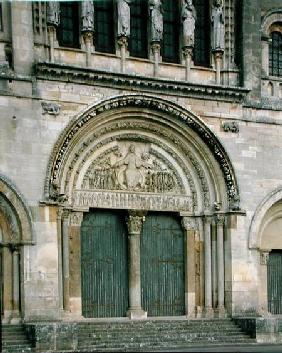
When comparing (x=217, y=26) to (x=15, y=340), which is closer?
(x=15, y=340)

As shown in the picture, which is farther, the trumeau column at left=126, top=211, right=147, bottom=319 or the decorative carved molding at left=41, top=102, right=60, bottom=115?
the trumeau column at left=126, top=211, right=147, bottom=319

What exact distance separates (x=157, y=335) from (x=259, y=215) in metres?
5.56

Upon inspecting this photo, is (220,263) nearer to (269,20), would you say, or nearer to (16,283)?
(16,283)

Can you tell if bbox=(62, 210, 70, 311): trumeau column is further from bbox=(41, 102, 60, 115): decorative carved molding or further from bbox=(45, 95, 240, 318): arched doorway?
bbox=(41, 102, 60, 115): decorative carved molding

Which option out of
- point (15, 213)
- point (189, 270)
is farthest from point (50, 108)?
point (189, 270)

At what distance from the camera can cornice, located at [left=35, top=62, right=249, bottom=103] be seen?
86.3 ft

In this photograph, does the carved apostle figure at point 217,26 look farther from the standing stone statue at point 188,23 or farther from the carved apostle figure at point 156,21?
the carved apostle figure at point 156,21

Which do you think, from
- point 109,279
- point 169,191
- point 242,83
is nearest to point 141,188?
point 169,191

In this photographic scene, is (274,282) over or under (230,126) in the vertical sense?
under

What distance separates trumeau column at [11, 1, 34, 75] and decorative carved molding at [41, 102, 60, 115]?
40.6 inches

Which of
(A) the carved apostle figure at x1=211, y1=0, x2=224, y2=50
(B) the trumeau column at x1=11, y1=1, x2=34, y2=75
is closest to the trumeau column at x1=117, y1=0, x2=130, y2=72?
(B) the trumeau column at x1=11, y1=1, x2=34, y2=75

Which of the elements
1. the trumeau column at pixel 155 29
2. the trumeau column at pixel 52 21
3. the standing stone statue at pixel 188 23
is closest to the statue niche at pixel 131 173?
the trumeau column at pixel 155 29

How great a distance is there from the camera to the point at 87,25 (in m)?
27.3

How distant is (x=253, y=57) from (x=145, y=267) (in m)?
7.90
